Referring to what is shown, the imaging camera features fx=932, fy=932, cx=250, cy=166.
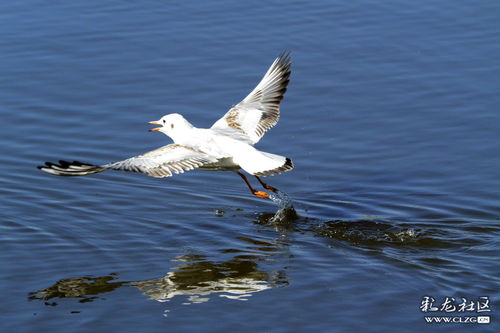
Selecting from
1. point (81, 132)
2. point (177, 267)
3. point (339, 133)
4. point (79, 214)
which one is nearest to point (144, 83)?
point (81, 132)

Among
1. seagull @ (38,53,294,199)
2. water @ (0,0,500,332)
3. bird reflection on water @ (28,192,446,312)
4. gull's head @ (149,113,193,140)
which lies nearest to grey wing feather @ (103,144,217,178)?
seagull @ (38,53,294,199)

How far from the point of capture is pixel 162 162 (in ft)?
37.4

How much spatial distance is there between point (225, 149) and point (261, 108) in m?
1.77

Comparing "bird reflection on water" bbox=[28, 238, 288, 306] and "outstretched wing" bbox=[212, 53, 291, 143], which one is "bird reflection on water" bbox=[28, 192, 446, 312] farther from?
"outstretched wing" bbox=[212, 53, 291, 143]

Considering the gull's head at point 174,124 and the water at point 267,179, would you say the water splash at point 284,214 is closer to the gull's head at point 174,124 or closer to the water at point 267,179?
the water at point 267,179

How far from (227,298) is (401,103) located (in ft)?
22.4

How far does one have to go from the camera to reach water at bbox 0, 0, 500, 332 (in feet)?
31.6

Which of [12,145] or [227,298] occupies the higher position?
[12,145]

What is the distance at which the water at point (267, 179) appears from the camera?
31.6ft

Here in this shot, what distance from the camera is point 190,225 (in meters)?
11.9

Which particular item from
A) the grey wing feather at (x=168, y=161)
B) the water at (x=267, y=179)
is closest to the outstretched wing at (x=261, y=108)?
the water at (x=267, y=179)

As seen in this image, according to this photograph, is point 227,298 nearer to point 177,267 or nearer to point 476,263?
point 177,267

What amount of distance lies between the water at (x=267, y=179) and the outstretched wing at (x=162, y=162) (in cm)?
85

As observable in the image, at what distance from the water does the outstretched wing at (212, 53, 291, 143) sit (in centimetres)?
90
